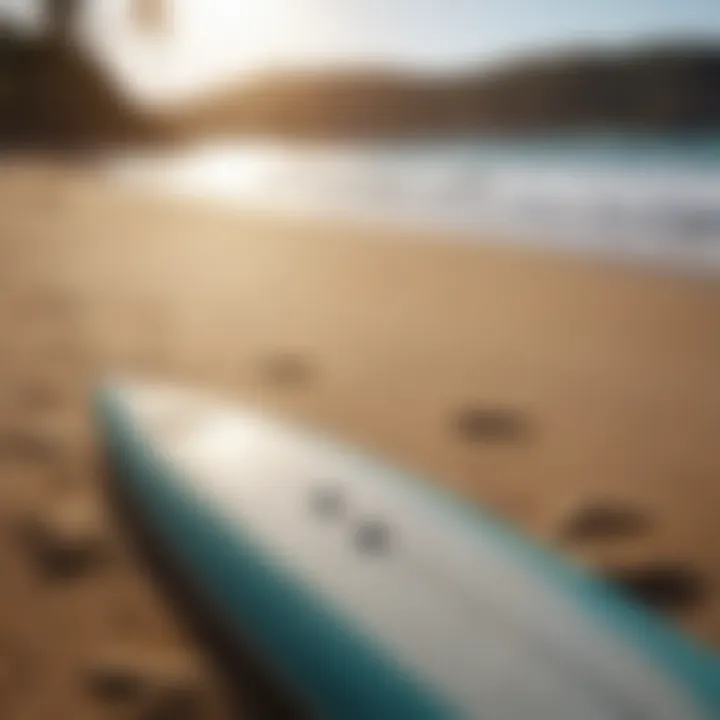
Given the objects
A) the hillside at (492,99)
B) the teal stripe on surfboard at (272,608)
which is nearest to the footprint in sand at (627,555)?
the teal stripe on surfboard at (272,608)

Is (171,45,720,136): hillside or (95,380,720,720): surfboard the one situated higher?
(171,45,720,136): hillside

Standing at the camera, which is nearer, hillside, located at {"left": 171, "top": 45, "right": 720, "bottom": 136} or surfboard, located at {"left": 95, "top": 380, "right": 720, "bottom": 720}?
surfboard, located at {"left": 95, "top": 380, "right": 720, "bottom": 720}

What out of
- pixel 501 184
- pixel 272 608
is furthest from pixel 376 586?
pixel 501 184

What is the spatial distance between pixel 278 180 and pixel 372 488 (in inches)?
11.0

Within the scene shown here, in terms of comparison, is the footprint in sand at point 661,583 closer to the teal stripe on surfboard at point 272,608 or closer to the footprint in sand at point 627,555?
the footprint in sand at point 627,555

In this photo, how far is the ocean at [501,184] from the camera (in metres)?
0.72

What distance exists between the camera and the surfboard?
0.54 meters

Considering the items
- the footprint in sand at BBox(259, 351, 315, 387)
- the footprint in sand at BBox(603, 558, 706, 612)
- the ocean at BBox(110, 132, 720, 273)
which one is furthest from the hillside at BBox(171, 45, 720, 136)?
the footprint in sand at BBox(603, 558, 706, 612)

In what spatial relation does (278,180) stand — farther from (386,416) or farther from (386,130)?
(386,416)

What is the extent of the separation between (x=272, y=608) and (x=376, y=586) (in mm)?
60

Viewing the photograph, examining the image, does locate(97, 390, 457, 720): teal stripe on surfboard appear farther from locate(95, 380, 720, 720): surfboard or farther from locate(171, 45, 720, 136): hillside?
locate(171, 45, 720, 136): hillside

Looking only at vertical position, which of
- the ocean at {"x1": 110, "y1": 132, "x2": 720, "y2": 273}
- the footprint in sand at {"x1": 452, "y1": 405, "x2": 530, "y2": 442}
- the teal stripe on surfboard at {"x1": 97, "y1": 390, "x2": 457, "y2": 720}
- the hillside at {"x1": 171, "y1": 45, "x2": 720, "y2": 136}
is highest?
the hillside at {"x1": 171, "y1": 45, "x2": 720, "y2": 136}

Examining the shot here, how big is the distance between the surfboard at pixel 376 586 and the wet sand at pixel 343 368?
3 cm

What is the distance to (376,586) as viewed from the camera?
611 millimetres
